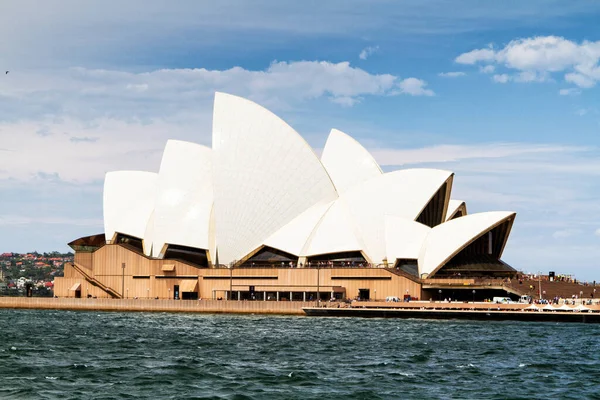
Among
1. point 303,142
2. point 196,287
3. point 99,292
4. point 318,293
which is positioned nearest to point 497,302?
point 318,293

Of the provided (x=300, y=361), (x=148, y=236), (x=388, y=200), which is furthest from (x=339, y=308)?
(x=300, y=361)

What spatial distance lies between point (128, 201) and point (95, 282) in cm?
987

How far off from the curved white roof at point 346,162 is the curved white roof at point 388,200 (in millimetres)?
7109

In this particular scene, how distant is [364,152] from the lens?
9775 cm

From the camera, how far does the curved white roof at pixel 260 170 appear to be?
90688mm

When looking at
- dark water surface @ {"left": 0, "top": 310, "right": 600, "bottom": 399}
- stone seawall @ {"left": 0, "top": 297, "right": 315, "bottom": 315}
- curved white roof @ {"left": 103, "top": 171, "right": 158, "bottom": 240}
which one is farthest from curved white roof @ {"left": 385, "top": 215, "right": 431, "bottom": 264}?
curved white roof @ {"left": 103, "top": 171, "right": 158, "bottom": 240}

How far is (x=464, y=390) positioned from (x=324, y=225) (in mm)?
58365

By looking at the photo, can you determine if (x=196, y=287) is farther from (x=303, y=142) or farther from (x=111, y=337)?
(x=111, y=337)

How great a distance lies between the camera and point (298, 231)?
9056 cm

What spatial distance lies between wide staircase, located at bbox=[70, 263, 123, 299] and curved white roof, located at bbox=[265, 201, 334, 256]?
18.4 metres

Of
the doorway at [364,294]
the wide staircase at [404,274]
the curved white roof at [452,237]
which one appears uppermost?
the curved white roof at [452,237]

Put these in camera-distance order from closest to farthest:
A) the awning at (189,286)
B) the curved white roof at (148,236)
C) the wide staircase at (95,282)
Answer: the awning at (189,286) < the wide staircase at (95,282) < the curved white roof at (148,236)

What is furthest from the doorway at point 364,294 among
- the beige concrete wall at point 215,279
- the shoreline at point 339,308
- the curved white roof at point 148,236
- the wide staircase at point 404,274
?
the curved white roof at point 148,236

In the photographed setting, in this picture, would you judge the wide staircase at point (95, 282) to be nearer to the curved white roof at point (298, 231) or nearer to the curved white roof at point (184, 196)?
the curved white roof at point (184, 196)
